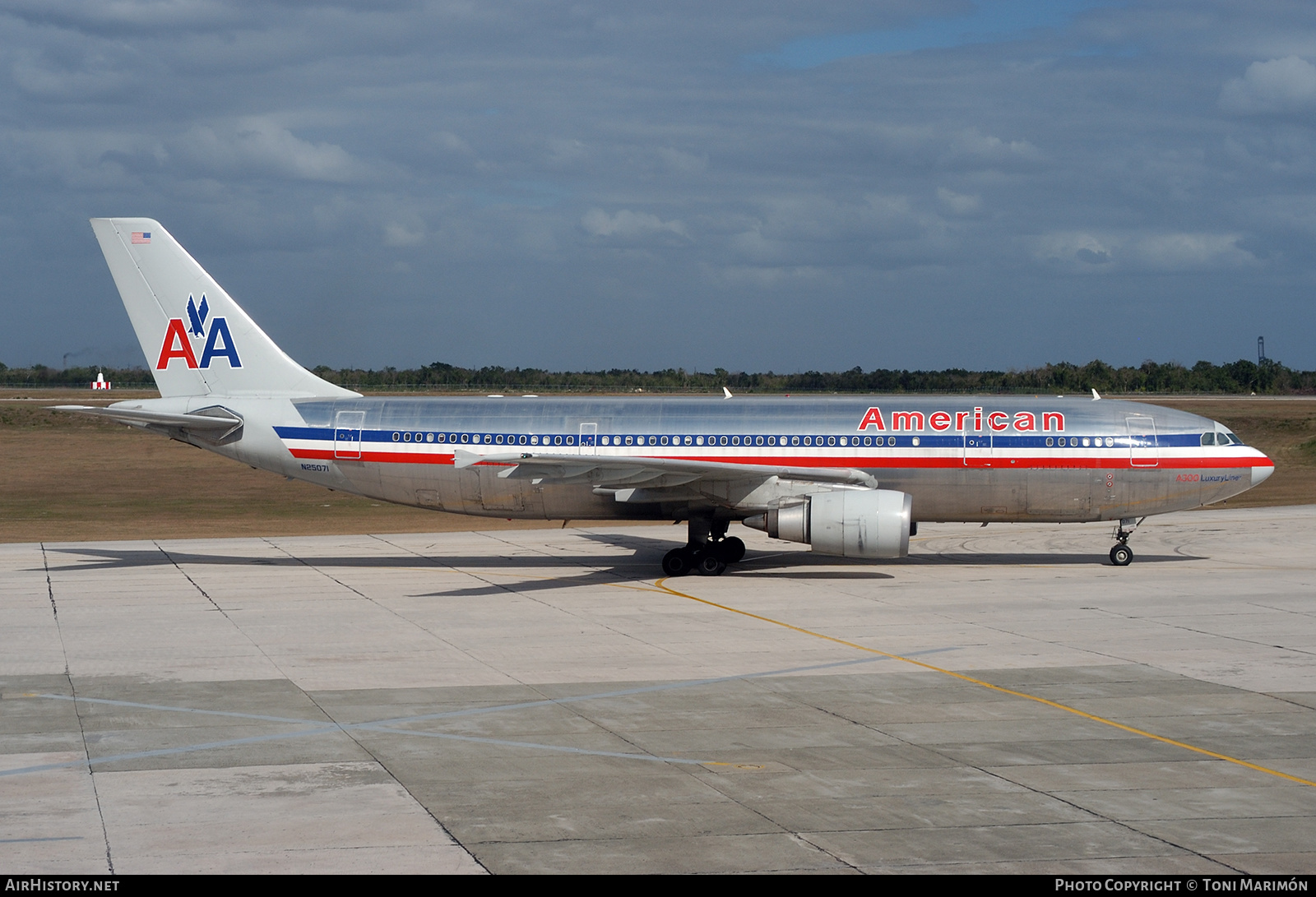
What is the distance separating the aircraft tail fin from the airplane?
43mm

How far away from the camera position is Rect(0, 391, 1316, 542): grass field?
42.0m

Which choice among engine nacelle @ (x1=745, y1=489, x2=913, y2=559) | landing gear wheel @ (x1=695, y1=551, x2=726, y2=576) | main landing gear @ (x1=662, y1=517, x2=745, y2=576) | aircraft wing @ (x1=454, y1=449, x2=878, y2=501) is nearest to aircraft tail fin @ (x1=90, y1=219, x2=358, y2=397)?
aircraft wing @ (x1=454, y1=449, x2=878, y2=501)

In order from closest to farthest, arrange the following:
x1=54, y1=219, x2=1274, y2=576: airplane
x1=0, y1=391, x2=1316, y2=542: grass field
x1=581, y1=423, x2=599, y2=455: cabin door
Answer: x1=54, y1=219, x2=1274, y2=576: airplane
x1=581, y1=423, x2=599, y2=455: cabin door
x1=0, y1=391, x2=1316, y2=542: grass field

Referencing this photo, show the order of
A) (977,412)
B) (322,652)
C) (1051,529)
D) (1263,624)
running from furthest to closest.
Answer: (1051,529)
(977,412)
(1263,624)
(322,652)

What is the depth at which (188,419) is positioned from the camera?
31109 mm

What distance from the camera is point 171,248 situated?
32.5m

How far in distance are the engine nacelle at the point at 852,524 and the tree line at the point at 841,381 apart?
8655 centimetres

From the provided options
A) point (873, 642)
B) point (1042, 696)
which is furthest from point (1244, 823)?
point (873, 642)

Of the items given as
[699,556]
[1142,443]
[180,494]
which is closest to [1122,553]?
[1142,443]

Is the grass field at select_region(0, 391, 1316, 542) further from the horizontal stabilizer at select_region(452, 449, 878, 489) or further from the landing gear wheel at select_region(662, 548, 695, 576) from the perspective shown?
the horizontal stabilizer at select_region(452, 449, 878, 489)

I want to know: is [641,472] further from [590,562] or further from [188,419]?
[188,419]

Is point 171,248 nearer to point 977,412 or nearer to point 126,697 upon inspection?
point 126,697

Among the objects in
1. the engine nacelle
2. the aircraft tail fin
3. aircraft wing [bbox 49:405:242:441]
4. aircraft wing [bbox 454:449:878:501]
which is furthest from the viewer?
the aircraft tail fin

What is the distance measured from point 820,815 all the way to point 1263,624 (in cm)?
1474
